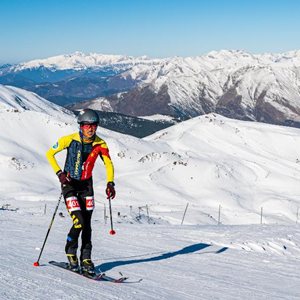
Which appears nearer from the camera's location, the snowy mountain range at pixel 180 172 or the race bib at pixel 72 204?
the race bib at pixel 72 204

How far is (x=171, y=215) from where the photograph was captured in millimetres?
34688

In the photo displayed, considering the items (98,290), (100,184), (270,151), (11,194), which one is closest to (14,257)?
(98,290)

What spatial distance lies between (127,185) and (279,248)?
34578 mm

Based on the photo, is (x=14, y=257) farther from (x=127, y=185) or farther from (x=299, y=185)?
(x=299, y=185)

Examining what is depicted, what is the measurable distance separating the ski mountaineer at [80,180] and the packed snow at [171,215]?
63 cm

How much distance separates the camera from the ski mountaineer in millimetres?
8469

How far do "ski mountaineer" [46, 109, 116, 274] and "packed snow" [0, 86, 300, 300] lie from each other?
24.8 inches

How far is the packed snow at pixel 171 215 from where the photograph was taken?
827 centimetres

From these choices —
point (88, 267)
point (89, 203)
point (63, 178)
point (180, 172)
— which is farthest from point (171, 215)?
point (63, 178)

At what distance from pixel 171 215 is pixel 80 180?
2664 cm

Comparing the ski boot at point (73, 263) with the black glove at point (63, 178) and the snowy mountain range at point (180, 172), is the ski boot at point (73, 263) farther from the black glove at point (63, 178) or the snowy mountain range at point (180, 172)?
the snowy mountain range at point (180, 172)

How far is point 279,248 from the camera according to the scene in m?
14.3

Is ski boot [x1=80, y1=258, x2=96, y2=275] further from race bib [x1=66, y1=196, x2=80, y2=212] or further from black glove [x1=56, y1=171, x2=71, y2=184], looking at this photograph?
black glove [x1=56, y1=171, x2=71, y2=184]

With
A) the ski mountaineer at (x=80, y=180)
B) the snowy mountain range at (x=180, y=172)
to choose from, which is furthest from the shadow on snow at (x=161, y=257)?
the snowy mountain range at (x=180, y=172)
